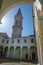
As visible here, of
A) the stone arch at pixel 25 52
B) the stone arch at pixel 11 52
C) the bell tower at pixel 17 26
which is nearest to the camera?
the stone arch at pixel 25 52

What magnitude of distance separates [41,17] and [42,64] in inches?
17.2

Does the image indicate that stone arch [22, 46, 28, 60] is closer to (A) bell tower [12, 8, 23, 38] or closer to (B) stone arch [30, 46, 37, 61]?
(B) stone arch [30, 46, 37, 61]

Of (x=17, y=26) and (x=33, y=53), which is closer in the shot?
(x=33, y=53)

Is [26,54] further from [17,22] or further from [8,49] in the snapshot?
[17,22]

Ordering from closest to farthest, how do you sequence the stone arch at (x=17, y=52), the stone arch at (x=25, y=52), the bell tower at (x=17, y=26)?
the stone arch at (x=25, y=52), the stone arch at (x=17, y=52), the bell tower at (x=17, y=26)

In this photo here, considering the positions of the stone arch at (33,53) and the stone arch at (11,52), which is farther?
the stone arch at (11,52)

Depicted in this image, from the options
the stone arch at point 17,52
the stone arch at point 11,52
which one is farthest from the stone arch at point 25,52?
the stone arch at point 11,52

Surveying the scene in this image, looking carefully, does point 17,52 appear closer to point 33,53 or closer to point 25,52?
point 25,52

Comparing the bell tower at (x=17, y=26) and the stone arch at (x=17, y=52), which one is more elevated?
the bell tower at (x=17, y=26)

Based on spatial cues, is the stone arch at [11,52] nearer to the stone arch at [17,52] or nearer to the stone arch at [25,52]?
the stone arch at [17,52]

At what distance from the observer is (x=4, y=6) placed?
1342mm

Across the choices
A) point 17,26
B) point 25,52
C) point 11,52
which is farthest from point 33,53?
point 17,26

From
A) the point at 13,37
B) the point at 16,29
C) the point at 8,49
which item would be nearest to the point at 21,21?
the point at 16,29

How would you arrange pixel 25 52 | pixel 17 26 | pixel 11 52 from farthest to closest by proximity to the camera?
pixel 17 26
pixel 11 52
pixel 25 52
